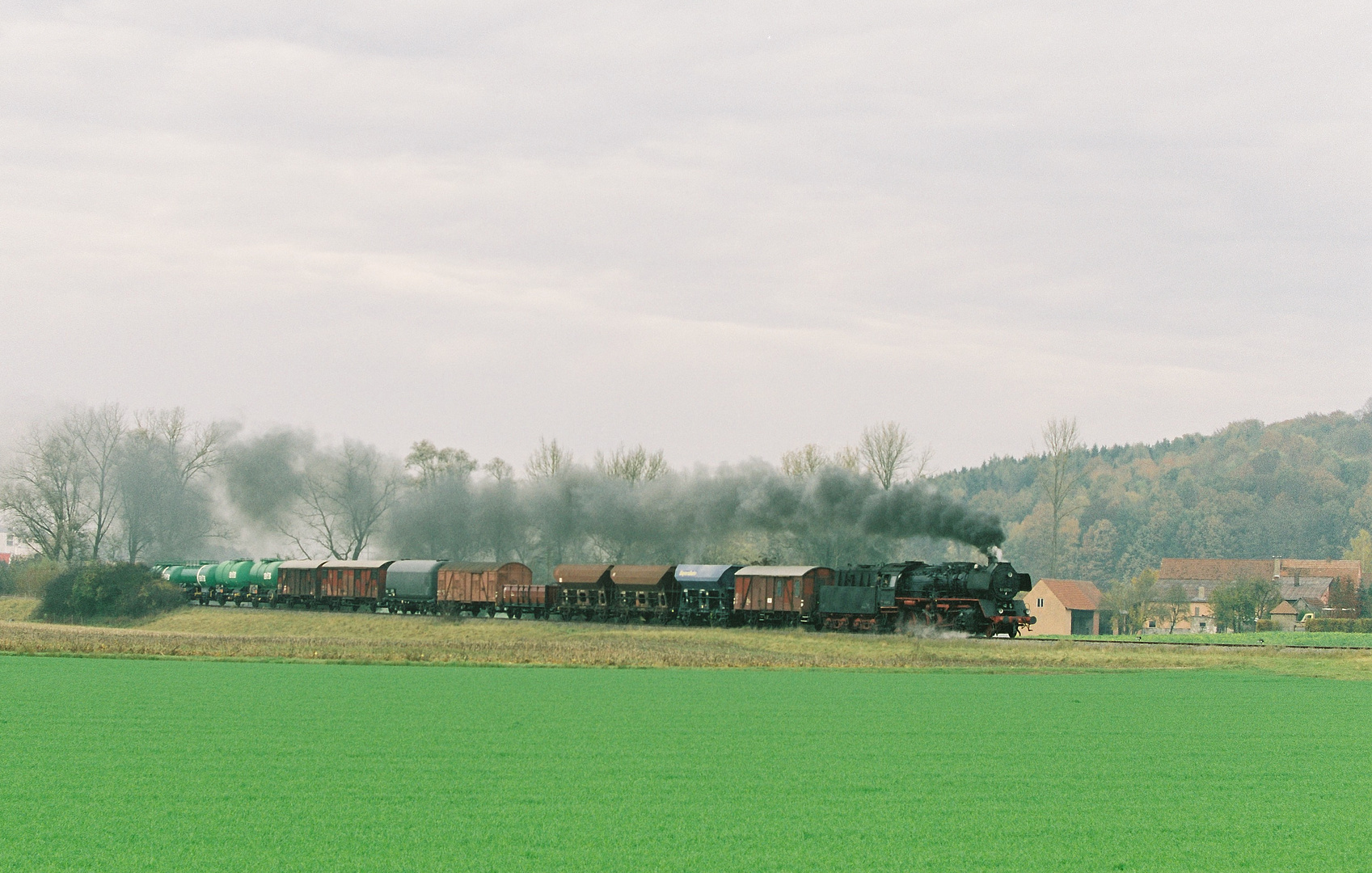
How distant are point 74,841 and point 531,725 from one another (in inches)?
486

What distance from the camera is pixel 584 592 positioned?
7312 centimetres

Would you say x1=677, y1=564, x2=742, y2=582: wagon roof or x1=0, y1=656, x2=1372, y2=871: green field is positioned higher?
x1=677, y1=564, x2=742, y2=582: wagon roof

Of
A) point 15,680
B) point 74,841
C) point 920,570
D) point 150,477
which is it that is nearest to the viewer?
point 74,841

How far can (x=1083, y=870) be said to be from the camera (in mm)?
14586

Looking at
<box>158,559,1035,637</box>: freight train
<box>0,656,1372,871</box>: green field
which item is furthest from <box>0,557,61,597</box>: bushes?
<box>0,656,1372,871</box>: green field

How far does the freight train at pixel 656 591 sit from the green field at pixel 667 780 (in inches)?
804

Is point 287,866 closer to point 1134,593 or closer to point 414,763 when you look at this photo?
point 414,763

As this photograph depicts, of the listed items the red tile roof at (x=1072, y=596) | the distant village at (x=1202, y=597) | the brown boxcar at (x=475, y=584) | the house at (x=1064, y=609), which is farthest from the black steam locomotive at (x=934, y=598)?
the red tile roof at (x=1072, y=596)

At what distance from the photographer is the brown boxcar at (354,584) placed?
82.4 m

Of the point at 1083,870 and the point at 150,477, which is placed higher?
the point at 150,477

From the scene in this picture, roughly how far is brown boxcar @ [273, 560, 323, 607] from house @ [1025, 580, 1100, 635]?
6089cm

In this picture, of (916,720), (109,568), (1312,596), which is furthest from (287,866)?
(1312,596)

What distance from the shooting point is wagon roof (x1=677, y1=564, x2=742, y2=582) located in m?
67.8

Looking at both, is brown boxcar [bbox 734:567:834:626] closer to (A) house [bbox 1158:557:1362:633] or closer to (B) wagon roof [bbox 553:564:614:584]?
(B) wagon roof [bbox 553:564:614:584]
